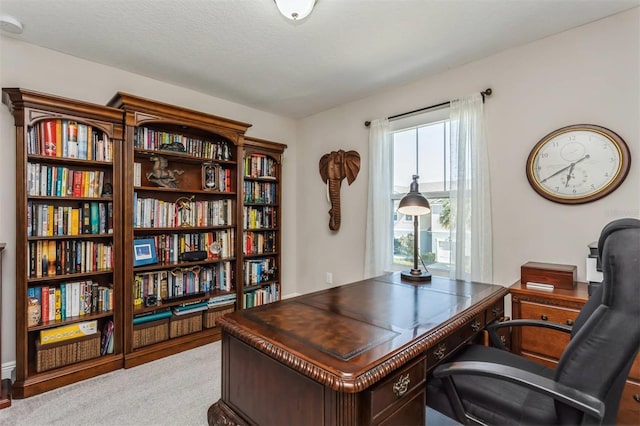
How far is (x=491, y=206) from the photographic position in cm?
251

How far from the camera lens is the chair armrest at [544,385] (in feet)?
2.97

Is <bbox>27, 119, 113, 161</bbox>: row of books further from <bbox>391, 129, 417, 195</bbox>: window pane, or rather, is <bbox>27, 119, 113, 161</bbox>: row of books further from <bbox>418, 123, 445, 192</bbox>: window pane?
<bbox>418, 123, 445, 192</bbox>: window pane


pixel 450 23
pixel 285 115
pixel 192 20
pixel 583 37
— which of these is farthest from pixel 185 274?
pixel 583 37

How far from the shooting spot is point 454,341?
4.83ft

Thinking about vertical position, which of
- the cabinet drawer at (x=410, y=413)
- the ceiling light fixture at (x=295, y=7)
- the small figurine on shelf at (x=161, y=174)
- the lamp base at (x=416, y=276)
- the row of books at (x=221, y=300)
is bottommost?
the row of books at (x=221, y=300)

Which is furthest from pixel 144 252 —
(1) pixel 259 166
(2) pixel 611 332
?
(2) pixel 611 332

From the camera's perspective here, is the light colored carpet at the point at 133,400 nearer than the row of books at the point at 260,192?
Yes

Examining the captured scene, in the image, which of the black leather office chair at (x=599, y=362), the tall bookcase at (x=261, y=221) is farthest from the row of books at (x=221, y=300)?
the black leather office chair at (x=599, y=362)

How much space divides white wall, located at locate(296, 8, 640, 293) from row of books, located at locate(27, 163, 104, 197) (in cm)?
274

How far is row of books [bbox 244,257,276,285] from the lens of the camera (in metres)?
3.46

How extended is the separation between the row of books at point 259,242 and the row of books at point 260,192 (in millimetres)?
385

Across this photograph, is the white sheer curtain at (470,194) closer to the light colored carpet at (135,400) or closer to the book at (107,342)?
the light colored carpet at (135,400)

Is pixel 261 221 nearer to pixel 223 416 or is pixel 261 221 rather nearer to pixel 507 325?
pixel 223 416

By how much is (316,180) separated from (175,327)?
226 centimetres
